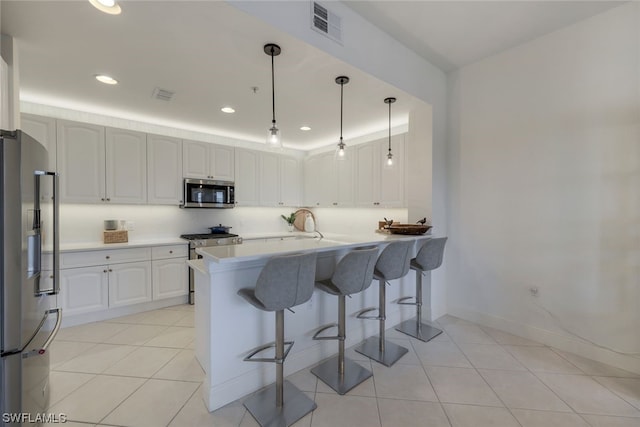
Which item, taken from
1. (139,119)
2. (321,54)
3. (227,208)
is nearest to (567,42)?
(321,54)

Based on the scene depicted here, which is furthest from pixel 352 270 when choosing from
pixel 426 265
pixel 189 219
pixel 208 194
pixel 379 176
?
pixel 189 219

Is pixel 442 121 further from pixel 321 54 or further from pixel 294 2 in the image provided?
pixel 294 2

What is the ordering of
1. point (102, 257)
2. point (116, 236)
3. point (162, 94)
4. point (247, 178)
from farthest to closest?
1. point (247, 178)
2. point (116, 236)
3. point (102, 257)
4. point (162, 94)

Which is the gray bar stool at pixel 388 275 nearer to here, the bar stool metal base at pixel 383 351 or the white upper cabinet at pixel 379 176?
the bar stool metal base at pixel 383 351

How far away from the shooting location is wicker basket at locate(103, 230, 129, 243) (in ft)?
11.2

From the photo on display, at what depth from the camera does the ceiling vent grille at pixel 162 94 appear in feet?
9.28

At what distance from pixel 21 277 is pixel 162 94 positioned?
7.90 ft

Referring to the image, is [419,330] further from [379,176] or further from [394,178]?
[379,176]

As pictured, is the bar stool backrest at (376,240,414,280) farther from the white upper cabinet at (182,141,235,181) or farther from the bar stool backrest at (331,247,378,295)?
the white upper cabinet at (182,141,235,181)

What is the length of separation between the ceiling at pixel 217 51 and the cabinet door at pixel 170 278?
2014 mm

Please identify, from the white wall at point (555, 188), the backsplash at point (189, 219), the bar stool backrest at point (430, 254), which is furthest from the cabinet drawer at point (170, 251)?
the white wall at point (555, 188)

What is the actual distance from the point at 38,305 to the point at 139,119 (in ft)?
10.4

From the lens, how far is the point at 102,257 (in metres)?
3.14

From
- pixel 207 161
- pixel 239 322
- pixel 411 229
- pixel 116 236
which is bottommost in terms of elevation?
pixel 239 322
